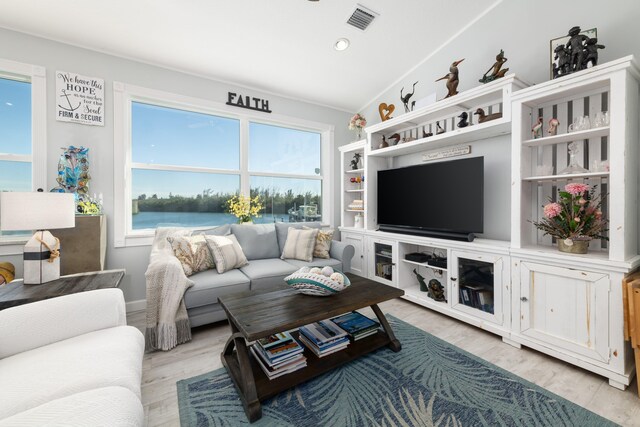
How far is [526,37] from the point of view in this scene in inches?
98.3

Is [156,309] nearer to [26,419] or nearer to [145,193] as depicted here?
[26,419]

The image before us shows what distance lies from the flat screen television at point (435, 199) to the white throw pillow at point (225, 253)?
6.11ft

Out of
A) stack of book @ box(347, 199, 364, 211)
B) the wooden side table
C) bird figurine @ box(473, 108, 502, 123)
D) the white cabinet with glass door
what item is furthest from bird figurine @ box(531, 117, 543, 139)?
the wooden side table

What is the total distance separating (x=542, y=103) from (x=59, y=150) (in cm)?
443

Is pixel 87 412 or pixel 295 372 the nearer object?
pixel 87 412

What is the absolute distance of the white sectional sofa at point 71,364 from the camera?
2.93ft

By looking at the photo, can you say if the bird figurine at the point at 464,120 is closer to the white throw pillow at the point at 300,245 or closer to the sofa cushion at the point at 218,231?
the white throw pillow at the point at 300,245

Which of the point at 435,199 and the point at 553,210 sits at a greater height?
the point at 435,199

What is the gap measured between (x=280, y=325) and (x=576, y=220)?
2.15 m

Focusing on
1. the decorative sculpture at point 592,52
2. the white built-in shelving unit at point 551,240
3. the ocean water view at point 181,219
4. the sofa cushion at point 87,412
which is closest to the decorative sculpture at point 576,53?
the decorative sculpture at point 592,52

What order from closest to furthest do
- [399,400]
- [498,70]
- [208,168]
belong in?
[399,400] → [498,70] → [208,168]

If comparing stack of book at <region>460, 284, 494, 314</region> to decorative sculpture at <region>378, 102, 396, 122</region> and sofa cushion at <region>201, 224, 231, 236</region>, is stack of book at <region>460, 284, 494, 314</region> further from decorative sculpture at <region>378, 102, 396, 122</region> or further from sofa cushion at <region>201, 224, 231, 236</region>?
sofa cushion at <region>201, 224, 231, 236</region>

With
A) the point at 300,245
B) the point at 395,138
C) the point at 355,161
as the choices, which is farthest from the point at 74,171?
the point at 395,138

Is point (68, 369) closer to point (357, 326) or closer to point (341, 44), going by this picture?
point (357, 326)
